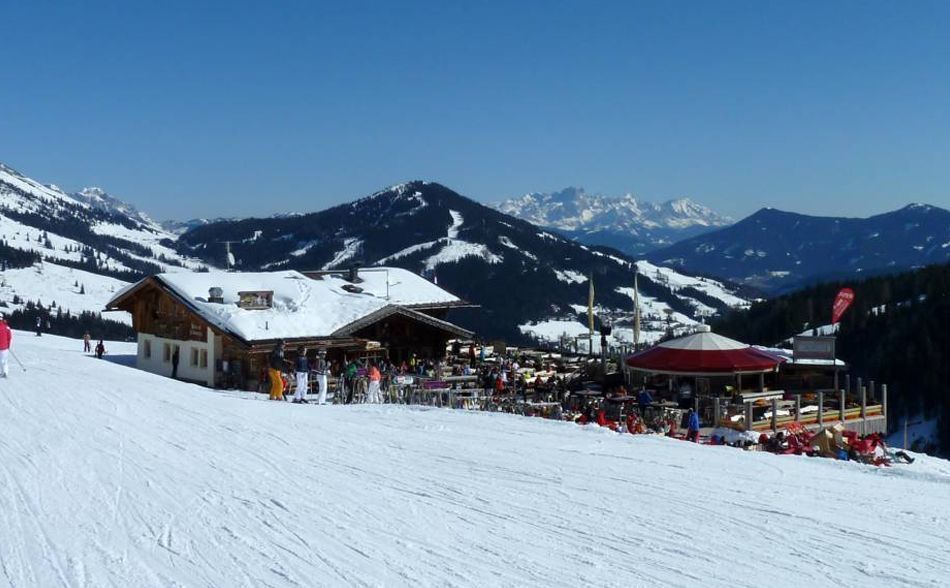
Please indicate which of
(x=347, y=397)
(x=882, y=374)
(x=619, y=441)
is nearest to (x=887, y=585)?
(x=619, y=441)

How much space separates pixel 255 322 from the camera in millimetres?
26938

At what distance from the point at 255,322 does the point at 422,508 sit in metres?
19.1

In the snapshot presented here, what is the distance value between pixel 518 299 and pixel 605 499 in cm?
15309

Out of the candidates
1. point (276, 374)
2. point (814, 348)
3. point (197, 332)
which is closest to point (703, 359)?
point (814, 348)

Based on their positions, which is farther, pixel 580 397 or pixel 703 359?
pixel 580 397

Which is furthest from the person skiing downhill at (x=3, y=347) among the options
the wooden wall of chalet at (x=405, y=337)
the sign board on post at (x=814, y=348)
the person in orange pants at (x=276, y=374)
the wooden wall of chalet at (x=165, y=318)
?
the sign board on post at (x=814, y=348)

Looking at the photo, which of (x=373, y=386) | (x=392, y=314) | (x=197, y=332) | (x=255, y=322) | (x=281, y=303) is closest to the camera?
(x=373, y=386)

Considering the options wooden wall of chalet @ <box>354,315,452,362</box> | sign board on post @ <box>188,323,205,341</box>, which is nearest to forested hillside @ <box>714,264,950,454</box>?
wooden wall of chalet @ <box>354,315,452,362</box>

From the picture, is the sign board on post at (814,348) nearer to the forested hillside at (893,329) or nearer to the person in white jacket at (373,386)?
the person in white jacket at (373,386)

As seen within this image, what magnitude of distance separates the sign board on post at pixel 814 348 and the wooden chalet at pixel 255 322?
39.5 feet

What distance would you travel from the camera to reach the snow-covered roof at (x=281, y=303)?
26.9 m

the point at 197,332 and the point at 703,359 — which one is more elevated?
the point at 197,332

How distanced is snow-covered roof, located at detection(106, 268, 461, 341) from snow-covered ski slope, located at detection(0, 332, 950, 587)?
40.1 feet

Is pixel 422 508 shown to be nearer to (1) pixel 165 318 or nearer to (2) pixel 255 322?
(2) pixel 255 322
